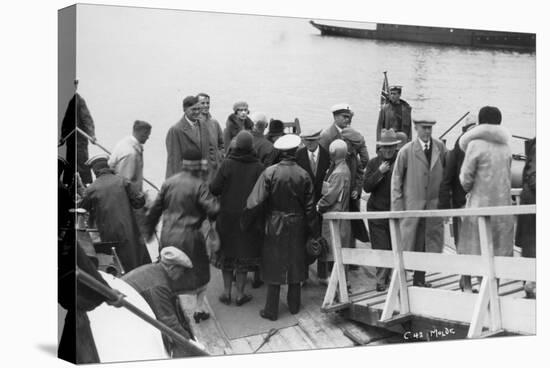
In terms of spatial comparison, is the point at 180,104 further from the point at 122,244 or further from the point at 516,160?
the point at 516,160

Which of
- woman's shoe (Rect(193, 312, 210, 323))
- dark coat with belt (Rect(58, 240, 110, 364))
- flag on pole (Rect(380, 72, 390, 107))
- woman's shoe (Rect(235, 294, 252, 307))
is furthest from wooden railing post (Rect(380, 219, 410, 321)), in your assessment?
dark coat with belt (Rect(58, 240, 110, 364))

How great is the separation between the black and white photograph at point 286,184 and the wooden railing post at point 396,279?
0.6 inches

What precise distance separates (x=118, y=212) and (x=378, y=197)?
8.28ft

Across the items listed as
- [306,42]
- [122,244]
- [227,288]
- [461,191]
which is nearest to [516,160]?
[461,191]

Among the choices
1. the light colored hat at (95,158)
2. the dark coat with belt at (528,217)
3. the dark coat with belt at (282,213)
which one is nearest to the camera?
the light colored hat at (95,158)

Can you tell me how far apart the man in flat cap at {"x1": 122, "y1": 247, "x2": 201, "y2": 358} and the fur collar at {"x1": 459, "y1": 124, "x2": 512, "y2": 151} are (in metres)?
3.03

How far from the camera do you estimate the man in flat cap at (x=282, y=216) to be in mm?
8531

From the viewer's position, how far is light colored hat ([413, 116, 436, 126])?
30.2 feet

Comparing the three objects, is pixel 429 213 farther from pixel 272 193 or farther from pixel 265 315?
pixel 265 315

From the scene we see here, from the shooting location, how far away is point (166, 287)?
26.9 feet

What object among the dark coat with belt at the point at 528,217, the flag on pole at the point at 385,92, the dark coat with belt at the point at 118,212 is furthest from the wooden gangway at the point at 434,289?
the dark coat with belt at the point at 118,212

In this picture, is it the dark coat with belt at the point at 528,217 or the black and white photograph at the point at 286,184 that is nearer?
the black and white photograph at the point at 286,184

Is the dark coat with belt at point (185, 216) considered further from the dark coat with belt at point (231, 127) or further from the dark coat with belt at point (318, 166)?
the dark coat with belt at point (318, 166)

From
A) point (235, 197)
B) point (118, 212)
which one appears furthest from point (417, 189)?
point (118, 212)
